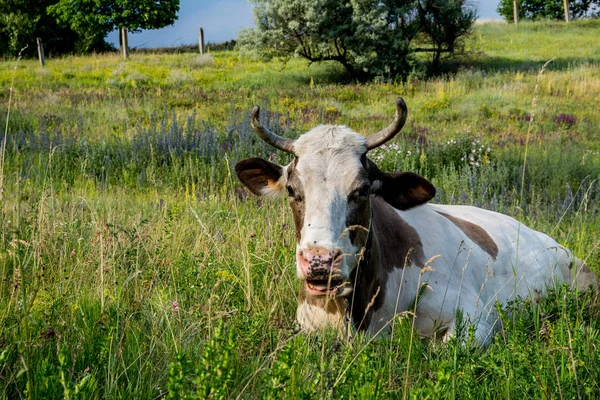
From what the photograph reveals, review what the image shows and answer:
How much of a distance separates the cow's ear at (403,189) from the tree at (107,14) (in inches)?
1582

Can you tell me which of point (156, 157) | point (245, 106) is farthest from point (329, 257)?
point (245, 106)

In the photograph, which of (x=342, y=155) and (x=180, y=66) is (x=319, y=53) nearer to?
(x=180, y=66)

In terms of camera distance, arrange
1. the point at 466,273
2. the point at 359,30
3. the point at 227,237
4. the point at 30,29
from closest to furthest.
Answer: the point at 466,273 → the point at 227,237 → the point at 359,30 → the point at 30,29

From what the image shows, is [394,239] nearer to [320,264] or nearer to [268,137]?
[268,137]

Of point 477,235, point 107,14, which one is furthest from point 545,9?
point 477,235

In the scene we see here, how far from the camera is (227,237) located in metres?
4.86

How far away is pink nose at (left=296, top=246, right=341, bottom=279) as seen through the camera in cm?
305

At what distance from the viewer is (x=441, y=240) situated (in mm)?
4535

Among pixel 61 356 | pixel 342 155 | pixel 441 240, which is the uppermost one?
pixel 342 155

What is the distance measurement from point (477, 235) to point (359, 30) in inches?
825

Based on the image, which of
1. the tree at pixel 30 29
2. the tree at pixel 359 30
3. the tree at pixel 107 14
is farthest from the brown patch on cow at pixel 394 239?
the tree at pixel 30 29

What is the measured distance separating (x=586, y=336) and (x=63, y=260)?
343 cm

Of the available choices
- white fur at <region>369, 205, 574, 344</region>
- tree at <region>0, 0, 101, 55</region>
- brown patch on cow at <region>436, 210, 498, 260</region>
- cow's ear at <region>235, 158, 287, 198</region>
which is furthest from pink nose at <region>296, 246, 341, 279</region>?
tree at <region>0, 0, 101, 55</region>

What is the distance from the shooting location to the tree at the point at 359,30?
24844 mm
